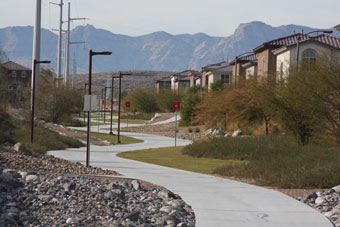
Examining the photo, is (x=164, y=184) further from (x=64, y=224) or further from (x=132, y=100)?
(x=132, y=100)

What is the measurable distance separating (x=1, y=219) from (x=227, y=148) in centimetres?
1718

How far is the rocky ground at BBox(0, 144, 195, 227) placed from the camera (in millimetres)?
9492

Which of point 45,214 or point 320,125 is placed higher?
point 320,125

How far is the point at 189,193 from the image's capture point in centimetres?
1266

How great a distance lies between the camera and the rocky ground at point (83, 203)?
31.1 feet

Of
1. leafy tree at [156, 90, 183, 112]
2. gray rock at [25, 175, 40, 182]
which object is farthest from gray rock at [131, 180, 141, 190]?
leafy tree at [156, 90, 183, 112]

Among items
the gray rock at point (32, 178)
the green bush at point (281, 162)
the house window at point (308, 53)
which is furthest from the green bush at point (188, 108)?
the gray rock at point (32, 178)

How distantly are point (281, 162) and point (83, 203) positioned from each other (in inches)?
351

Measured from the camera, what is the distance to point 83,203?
10.5 m

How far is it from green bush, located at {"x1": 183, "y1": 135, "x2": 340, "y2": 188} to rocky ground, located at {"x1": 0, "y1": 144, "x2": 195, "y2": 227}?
4.06m

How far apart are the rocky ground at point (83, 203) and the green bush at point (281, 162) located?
13.3 ft

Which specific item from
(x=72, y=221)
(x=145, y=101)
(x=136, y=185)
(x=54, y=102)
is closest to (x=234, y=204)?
(x=136, y=185)

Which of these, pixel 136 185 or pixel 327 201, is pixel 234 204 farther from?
pixel 136 185

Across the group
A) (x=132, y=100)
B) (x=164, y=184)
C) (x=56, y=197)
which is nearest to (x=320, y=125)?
(x=164, y=184)
